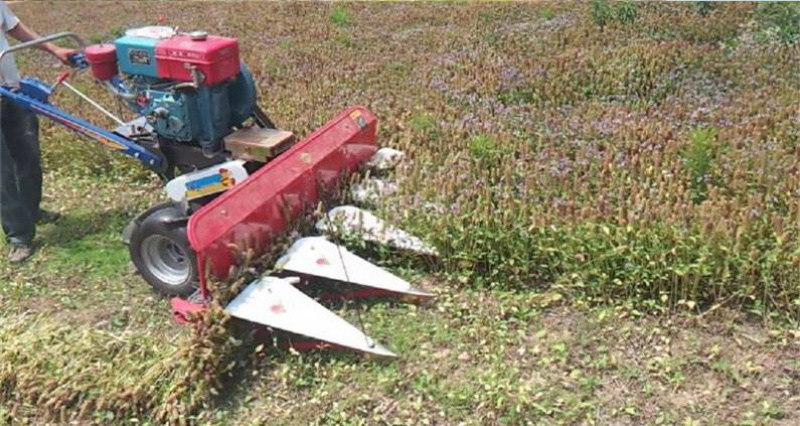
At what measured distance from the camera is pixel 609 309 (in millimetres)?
3699

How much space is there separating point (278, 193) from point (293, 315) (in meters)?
0.82

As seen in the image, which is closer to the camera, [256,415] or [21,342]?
[256,415]

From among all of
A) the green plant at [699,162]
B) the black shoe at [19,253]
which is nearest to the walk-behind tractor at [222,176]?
the black shoe at [19,253]

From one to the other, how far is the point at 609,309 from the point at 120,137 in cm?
289

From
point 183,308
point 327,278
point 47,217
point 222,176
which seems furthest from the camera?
point 47,217

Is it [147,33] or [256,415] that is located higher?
[147,33]

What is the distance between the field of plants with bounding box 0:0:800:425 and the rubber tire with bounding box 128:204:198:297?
0.43 ft

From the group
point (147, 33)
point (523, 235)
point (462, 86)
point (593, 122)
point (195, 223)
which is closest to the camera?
point (195, 223)

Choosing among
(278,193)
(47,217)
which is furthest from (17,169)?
(278,193)

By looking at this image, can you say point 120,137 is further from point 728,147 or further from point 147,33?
point 728,147

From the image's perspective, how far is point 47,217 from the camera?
5273 millimetres

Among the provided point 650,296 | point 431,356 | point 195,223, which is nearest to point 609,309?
point 650,296

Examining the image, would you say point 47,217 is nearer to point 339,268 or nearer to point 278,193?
point 278,193

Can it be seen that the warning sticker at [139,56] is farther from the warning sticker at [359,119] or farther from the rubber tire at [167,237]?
the warning sticker at [359,119]
